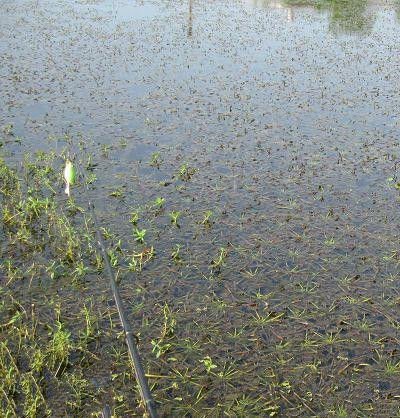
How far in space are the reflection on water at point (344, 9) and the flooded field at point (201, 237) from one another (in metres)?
7.50

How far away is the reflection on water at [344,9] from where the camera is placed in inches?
854

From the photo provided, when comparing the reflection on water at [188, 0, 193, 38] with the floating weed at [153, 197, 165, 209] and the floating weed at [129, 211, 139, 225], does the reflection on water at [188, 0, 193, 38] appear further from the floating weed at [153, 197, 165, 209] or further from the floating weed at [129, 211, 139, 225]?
the floating weed at [129, 211, 139, 225]

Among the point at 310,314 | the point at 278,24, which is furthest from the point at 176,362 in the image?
the point at 278,24

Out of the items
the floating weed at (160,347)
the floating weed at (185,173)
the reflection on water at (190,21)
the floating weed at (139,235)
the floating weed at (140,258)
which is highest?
the reflection on water at (190,21)

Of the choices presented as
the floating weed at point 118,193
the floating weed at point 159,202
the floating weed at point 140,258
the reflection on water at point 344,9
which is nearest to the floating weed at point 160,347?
the floating weed at point 140,258

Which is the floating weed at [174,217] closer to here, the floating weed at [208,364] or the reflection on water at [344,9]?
the floating weed at [208,364]

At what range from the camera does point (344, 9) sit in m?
24.8

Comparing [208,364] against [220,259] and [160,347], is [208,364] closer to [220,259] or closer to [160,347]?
[160,347]

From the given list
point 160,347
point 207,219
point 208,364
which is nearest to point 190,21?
point 207,219

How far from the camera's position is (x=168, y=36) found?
1858 cm

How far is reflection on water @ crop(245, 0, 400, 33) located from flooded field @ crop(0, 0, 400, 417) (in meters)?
7.50

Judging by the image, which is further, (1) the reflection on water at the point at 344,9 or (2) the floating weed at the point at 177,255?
(1) the reflection on water at the point at 344,9

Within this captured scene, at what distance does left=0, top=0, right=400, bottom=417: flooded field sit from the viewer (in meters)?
5.04

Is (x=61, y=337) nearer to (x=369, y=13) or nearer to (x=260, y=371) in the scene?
(x=260, y=371)
